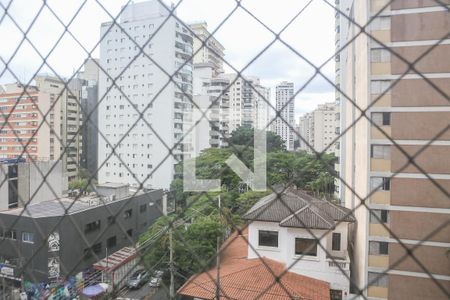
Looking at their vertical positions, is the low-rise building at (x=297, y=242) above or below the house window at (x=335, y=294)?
above

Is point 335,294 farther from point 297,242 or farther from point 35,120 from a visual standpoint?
point 35,120

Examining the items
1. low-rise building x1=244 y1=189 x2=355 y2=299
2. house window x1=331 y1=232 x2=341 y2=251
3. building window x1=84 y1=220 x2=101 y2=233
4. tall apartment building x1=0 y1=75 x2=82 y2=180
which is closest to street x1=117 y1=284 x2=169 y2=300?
building window x1=84 y1=220 x2=101 y2=233

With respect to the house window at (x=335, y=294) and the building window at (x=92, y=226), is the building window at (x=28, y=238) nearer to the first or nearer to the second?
the building window at (x=92, y=226)

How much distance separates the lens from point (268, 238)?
160 inches

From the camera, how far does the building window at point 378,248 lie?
3.85 metres

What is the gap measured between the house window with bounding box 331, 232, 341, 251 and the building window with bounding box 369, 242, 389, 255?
48 centimetres

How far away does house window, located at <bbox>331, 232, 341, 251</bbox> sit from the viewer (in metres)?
4.31

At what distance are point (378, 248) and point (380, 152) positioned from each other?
3.70ft

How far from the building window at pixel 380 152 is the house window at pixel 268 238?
1.48 meters

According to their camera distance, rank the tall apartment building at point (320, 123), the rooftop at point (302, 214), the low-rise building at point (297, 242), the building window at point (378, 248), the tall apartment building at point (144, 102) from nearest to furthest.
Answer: the rooftop at point (302, 214)
the low-rise building at point (297, 242)
the building window at point (378, 248)
the tall apartment building at point (144, 102)
the tall apartment building at point (320, 123)

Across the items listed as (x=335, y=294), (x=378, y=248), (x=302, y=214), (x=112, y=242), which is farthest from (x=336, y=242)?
(x=112, y=242)

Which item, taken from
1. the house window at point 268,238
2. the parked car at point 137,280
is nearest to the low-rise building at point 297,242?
the house window at point 268,238

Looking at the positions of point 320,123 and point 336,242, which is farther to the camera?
point 320,123

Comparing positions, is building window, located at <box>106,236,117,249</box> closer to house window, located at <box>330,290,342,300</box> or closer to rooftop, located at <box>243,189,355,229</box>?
rooftop, located at <box>243,189,355,229</box>
